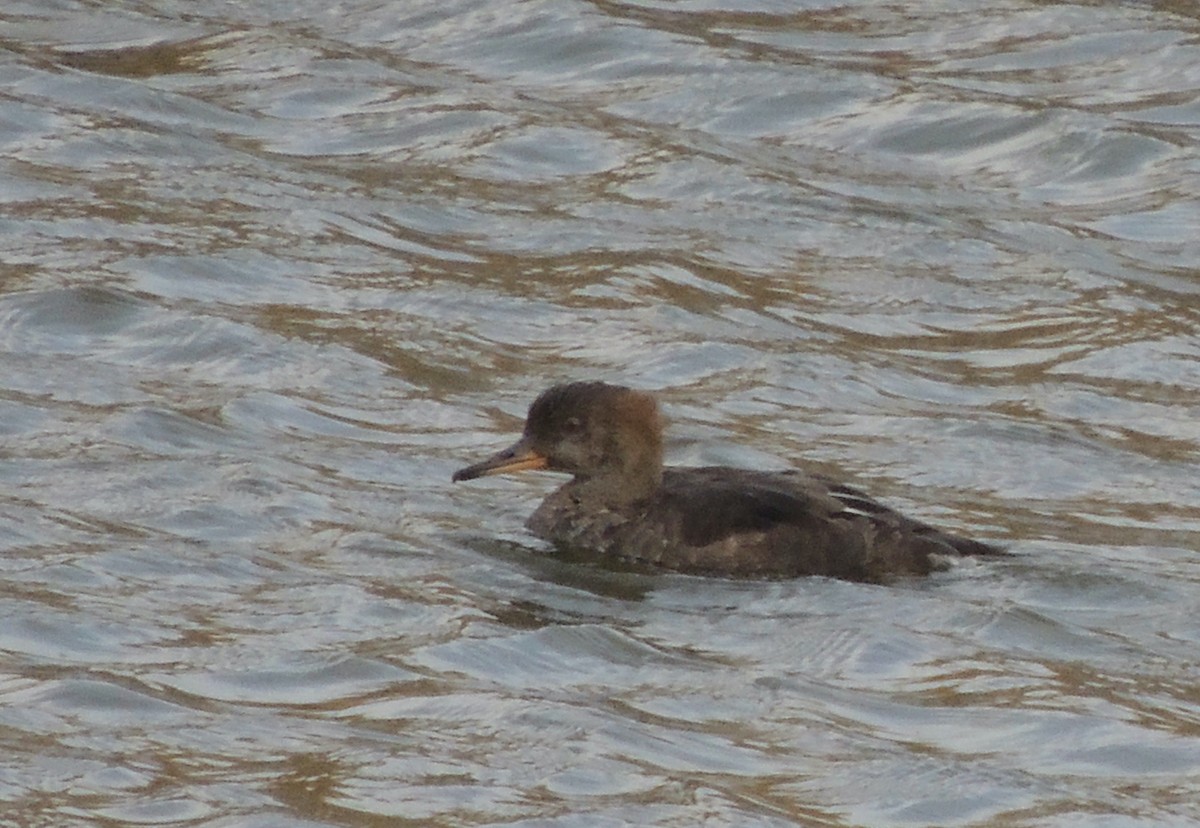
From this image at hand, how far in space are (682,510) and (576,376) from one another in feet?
7.33

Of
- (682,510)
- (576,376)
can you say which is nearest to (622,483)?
(682,510)

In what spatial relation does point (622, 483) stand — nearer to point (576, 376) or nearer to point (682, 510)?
point (682, 510)

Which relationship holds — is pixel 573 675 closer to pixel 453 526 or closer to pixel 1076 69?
pixel 453 526

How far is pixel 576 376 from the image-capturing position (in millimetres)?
12656

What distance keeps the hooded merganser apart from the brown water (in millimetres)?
140

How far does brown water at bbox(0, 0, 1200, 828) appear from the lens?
832 cm

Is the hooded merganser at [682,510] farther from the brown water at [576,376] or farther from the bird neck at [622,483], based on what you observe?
the brown water at [576,376]

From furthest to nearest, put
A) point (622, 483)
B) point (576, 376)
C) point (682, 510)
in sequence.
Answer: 1. point (576, 376)
2. point (622, 483)
3. point (682, 510)

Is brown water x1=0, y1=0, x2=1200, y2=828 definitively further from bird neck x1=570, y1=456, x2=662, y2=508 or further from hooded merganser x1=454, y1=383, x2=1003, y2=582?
bird neck x1=570, y1=456, x2=662, y2=508

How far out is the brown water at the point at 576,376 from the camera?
832 cm

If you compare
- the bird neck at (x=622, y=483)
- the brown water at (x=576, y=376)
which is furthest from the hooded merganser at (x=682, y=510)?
the brown water at (x=576, y=376)

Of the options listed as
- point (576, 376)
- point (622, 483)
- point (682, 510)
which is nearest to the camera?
point (682, 510)

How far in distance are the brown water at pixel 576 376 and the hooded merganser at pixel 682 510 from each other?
140 mm

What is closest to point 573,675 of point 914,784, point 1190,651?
point 914,784
